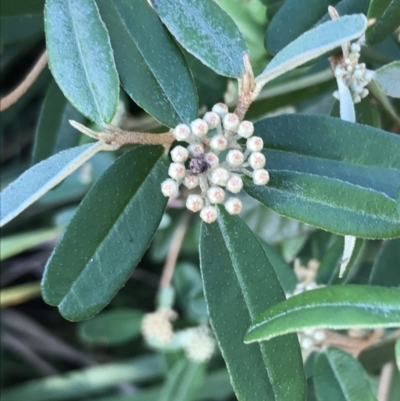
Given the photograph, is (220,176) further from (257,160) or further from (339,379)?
(339,379)

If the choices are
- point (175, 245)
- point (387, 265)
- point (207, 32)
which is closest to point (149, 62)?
point (207, 32)

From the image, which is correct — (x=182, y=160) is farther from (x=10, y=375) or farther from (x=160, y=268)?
(x=10, y=375)

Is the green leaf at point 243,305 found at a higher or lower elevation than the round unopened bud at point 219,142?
lower

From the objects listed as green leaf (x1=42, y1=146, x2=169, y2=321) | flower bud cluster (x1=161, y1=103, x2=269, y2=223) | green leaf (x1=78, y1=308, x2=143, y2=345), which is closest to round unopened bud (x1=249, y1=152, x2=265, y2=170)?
flower bud cluster (x1=161, y1=103, x2=269, y2=223)

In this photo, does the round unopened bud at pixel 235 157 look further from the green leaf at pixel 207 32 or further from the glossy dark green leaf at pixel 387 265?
the glossy dark green leaf at pixel 387 265

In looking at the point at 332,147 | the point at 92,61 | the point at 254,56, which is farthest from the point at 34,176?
the point at 254,56

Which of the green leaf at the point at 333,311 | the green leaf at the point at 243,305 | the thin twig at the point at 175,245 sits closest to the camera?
the green leaf at the point at 333,311

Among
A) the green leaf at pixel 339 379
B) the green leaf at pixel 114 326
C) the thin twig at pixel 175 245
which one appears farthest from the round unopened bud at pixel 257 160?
the green leaf at pixel 114 326
